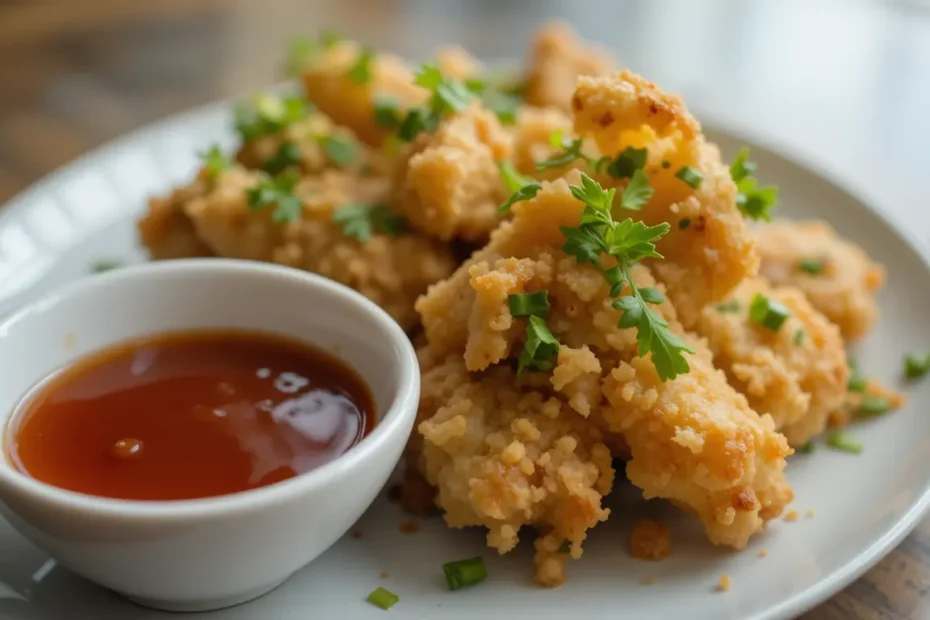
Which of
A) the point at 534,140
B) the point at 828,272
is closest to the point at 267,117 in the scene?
the point at 534,140

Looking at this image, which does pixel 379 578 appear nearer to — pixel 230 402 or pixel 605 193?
pixel 230 402

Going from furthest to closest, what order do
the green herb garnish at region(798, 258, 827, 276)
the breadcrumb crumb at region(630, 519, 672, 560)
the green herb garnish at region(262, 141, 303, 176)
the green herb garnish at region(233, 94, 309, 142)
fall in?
the green herb garnish at region(233, 94, 309, 142)
the green herb garnish at region(262, 141, 303, 176)
the green herb garnish at region(798, 258, 827, 276)
the breadcrumb crumb at region(630, 519, 672, 560)

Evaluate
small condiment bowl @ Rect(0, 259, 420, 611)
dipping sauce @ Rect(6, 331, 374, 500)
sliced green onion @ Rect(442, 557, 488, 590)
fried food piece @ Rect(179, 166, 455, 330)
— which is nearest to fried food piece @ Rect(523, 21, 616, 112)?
fried food piece @ Rect(179, 166, 455, 330)

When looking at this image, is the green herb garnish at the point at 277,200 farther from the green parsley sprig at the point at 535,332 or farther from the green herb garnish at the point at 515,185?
the green parsley sprig at the point at 535,332

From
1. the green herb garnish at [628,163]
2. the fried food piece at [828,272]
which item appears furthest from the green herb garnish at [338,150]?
the fried food piece at [828,272]

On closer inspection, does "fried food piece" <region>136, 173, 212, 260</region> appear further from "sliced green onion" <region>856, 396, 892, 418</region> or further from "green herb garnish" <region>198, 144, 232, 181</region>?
"sliced green onion" <region>856, 396, 892, 418</region>

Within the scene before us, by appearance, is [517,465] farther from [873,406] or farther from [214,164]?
[214,164]

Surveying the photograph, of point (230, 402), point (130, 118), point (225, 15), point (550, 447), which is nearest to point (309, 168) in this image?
point (230, 402)
